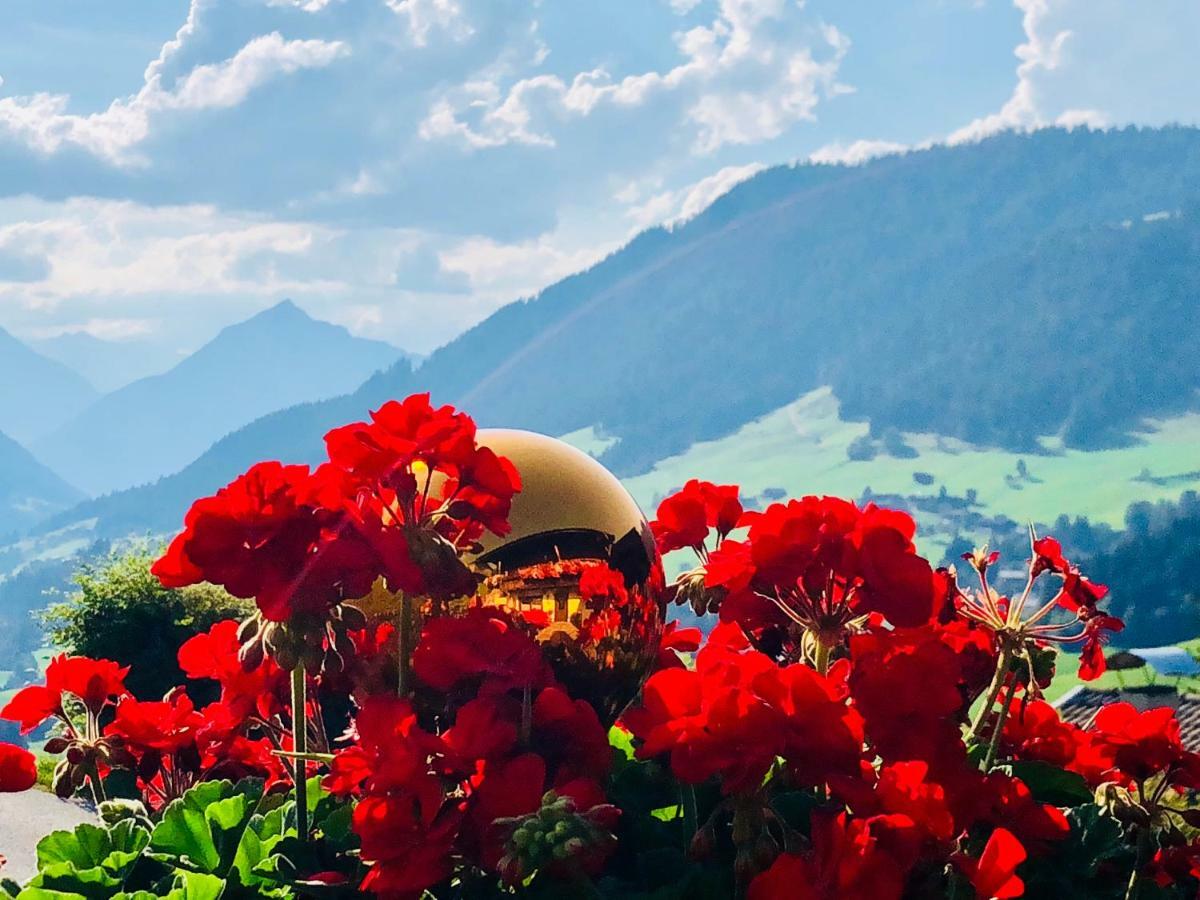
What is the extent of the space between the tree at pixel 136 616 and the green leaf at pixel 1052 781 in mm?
15064

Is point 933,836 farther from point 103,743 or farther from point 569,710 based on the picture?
point 103,743

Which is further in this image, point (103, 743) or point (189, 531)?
point (103, 743)

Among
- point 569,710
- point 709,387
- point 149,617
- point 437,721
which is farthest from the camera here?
point 709,387

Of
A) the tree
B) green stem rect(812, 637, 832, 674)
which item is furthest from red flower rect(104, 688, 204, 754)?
the tree

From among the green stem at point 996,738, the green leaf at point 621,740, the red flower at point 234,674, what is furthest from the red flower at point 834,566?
the red flower at point 234,674

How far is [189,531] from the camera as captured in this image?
2213mm

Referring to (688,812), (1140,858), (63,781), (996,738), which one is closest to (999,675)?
(996,738)

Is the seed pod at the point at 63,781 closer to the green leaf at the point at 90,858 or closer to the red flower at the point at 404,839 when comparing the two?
the green leaf at the point at 90,858

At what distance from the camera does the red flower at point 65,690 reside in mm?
2850

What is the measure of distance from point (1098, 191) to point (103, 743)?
709 ft

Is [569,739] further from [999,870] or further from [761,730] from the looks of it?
[999,870]

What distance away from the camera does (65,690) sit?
2.90m

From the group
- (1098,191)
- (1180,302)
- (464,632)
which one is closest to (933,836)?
(464,632)

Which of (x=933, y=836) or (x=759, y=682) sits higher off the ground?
(x=759, y=682)
